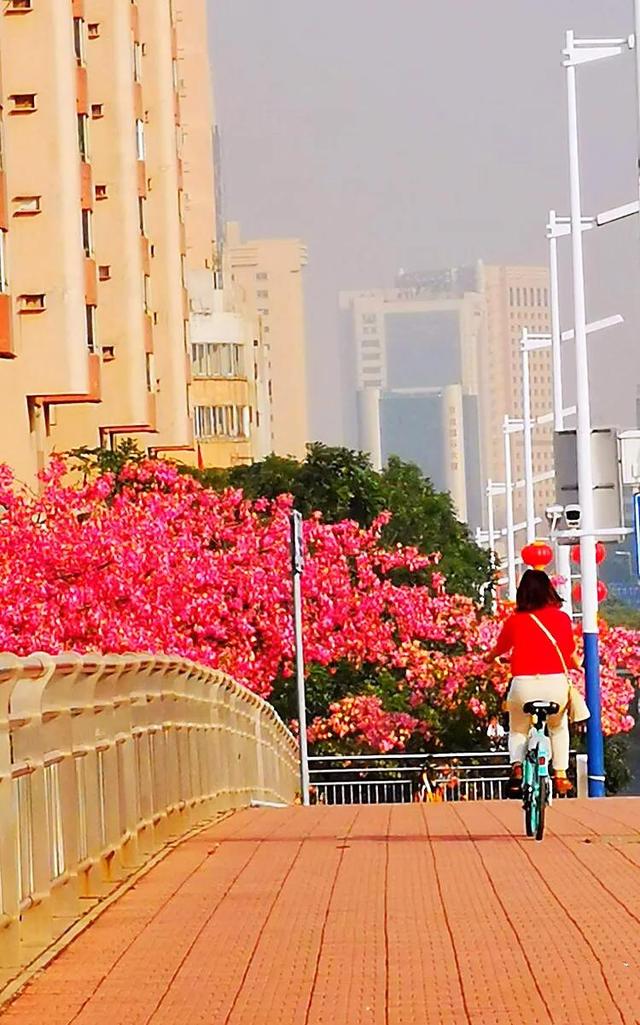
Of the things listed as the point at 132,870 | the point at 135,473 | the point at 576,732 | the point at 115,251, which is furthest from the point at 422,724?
the point at 132,870

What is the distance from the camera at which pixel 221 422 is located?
124000 millimetres

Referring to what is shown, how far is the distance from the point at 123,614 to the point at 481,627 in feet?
45.1

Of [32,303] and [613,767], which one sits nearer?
[32,303]

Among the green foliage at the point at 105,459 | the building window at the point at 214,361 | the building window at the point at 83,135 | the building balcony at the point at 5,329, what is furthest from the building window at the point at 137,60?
the building window at the point at 214,361

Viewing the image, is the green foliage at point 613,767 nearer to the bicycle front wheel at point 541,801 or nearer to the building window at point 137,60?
the building window at point 137,60

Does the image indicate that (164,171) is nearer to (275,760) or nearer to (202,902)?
(275,760)

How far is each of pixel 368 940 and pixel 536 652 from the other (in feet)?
19.6

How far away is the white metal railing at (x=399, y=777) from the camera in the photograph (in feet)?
167

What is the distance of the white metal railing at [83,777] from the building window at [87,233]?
1702 inches

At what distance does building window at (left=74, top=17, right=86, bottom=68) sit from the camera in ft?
217

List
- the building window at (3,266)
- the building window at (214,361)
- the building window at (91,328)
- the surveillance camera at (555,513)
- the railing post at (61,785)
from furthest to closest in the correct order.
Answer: the building window at (214,361) < the building window at (91,328) < the building window at (3,266) < the surveillance camera at (555,513) < the railing post at (61,785)

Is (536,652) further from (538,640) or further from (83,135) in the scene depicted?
(83,135)

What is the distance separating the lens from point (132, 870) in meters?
14.8

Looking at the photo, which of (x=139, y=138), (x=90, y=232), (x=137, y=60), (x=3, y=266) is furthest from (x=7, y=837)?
(x=137, y=60)
